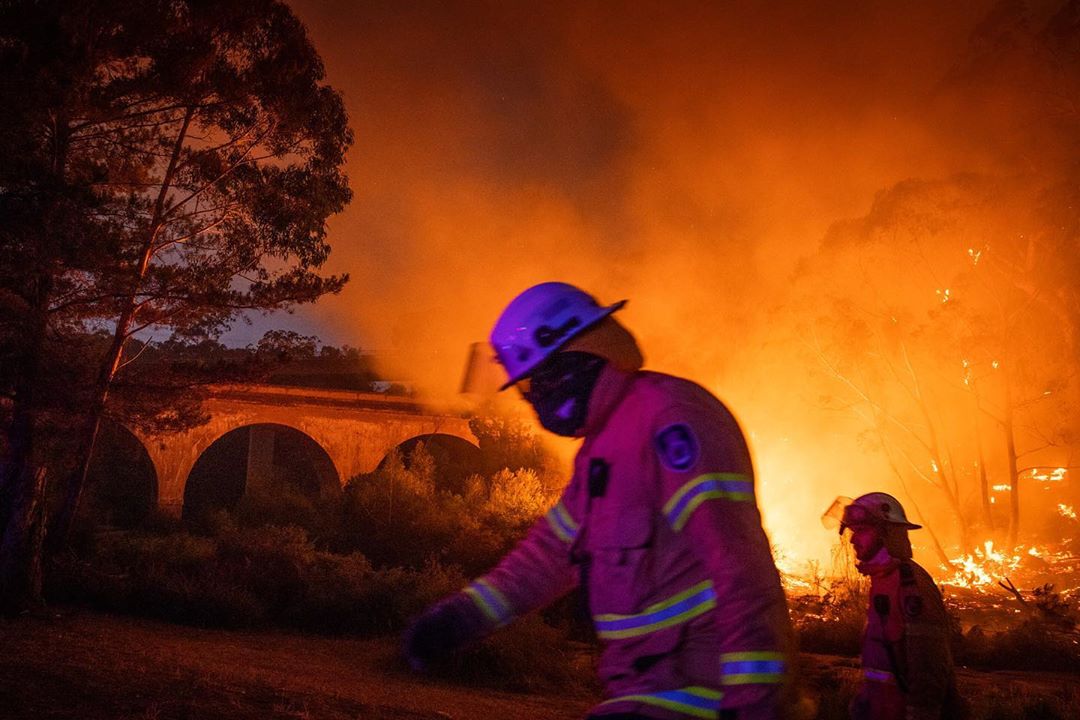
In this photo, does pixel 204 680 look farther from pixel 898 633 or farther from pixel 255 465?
pixel 255 465

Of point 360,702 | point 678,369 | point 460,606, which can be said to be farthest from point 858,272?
point 460,606

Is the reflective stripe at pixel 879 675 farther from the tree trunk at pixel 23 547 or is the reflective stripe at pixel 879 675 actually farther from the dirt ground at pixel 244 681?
the tree trunk at pixel 23 547

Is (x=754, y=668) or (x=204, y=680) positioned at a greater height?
(x=754, y=668)

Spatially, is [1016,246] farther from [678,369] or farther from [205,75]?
[205,75]

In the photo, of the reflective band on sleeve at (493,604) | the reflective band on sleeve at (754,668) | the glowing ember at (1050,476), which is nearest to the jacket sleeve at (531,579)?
the reflective band on sleeve at (493,604)

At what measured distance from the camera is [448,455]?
27.9m

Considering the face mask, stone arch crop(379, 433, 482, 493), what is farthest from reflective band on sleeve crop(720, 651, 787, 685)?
stone arch crop(379, 433, 482, 493)

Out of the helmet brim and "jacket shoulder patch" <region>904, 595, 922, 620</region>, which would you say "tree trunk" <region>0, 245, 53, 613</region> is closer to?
the helmet brim

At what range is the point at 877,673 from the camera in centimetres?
341

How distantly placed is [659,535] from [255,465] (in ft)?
84.6

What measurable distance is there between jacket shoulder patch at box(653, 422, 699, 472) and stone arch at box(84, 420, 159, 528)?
20.8 meters

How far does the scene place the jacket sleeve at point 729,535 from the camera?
137 centimetres

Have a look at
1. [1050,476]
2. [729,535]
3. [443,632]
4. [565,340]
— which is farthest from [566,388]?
[1050,476]

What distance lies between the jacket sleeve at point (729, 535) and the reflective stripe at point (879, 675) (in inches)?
94.2
